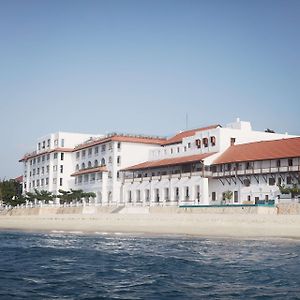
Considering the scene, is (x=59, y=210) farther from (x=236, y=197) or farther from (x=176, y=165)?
(x=236, y=197)

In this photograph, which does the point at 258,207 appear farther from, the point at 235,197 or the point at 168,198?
the point at 168,198

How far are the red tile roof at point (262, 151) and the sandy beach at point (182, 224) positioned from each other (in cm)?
1363

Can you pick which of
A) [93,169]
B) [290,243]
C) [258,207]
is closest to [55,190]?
[93,169]

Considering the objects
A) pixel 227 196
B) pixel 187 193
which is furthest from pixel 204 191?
pixel 227 196

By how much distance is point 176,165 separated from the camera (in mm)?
82688

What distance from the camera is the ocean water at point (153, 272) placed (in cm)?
2084

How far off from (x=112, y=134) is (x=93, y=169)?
23.2 ft

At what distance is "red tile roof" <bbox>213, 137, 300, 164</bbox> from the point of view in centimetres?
6841

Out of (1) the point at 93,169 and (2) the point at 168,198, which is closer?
(2) the point at 168,198

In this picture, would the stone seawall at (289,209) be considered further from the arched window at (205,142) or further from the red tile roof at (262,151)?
the arched window at (205,142)

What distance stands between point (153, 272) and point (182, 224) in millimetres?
34528

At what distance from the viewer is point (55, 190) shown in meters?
108

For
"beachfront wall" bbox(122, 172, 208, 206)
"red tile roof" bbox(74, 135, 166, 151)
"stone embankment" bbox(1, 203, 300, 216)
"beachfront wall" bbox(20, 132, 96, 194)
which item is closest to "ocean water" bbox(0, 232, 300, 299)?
"stone embankment" bbox(1, 203, 300, 216)

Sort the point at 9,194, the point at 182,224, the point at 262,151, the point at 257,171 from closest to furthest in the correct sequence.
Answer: the point at 182,224, the point at 257,171, the point at 262,151, the point at 9,194
